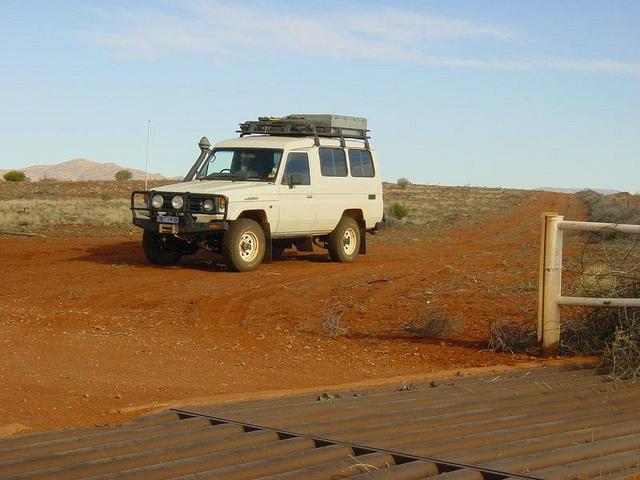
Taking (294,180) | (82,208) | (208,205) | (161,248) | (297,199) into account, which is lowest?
(161,248)

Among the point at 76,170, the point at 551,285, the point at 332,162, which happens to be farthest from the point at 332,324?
the point at 76,170

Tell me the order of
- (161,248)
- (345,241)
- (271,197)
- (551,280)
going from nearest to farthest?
(551,280)
(271,197)
(161,248)
(345,241)

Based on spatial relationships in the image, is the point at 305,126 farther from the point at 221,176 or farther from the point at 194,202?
the point at 194,202

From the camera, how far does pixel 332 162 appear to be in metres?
17.9

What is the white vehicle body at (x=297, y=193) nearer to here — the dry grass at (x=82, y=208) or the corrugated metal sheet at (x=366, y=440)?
the dry grass at (x=82, y=208)

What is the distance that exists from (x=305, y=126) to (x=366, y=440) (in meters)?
12.3

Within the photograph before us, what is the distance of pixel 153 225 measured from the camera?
53.6 ft

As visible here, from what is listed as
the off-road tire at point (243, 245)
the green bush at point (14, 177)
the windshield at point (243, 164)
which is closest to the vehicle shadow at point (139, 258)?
the off-road tire at point (243, 245)

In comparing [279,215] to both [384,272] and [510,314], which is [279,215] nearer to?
[384,272]

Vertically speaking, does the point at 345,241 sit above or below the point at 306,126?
below

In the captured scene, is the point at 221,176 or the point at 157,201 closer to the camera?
the point at 157,201

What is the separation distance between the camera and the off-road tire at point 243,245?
16.1 metres

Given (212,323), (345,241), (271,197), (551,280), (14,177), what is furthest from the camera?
(14,177)

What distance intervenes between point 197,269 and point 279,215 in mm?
1537
